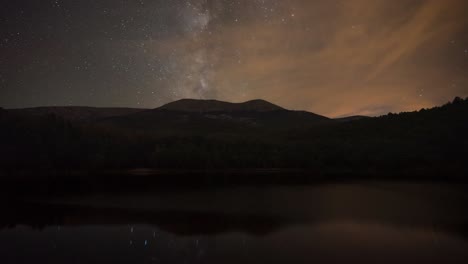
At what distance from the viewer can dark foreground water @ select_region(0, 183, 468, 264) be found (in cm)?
2212

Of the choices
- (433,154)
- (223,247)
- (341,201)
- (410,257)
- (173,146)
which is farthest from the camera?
(173,146)

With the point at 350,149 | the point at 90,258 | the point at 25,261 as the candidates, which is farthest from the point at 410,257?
the point at 350,149

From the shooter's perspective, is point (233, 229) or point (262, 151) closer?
point (233, 229)

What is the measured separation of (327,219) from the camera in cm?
3391

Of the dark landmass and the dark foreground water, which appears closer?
the dark foreground water

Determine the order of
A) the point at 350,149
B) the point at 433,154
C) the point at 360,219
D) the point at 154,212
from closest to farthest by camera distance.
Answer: the point at 360,219 → the point at 154,212 → the point at 433,154 → the point at 350,149

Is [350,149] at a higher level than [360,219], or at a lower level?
higher

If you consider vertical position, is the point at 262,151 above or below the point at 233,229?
above

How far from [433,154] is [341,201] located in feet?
243

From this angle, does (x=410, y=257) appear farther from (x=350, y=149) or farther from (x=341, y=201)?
(x=350, y=149)

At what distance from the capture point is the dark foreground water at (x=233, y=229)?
22125 mm

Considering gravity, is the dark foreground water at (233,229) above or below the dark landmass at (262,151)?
below

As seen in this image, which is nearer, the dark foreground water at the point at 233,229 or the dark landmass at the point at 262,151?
the dark foreground water at the point at 233,229

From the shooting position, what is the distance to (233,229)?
96.1 ft
